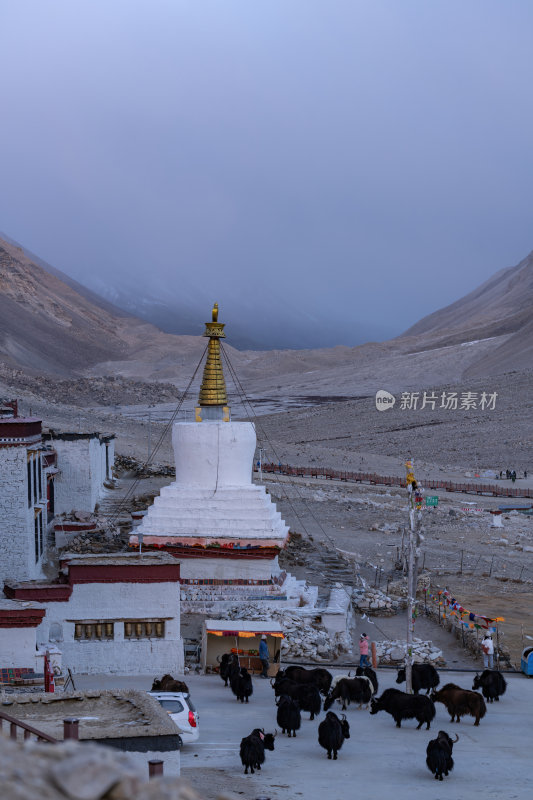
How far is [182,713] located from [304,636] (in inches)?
254

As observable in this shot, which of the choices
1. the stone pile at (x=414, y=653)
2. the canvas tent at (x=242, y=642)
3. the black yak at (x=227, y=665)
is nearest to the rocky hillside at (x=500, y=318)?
the stone pile at (x=414, y=653)

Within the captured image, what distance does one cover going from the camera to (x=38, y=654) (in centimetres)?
1216

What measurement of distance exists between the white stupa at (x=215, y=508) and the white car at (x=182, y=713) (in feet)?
29.6

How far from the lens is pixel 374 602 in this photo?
19.1 m

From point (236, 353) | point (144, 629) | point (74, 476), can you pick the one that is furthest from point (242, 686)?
point (236, 353)

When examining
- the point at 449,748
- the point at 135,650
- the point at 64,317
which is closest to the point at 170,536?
the point at 135,650

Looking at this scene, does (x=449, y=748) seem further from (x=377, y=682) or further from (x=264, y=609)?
(x=264, y=609)

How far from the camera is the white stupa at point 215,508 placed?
19.2 meters

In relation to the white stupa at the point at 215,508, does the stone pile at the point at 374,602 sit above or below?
below

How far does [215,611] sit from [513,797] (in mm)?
10207

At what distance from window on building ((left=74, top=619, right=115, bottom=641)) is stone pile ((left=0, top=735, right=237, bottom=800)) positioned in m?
A: 12.1

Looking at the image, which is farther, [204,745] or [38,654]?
[38,654]

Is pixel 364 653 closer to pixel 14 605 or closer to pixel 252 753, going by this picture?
pixel 14 605

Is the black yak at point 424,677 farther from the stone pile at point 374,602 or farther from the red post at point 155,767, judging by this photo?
the red post at point 155,767
